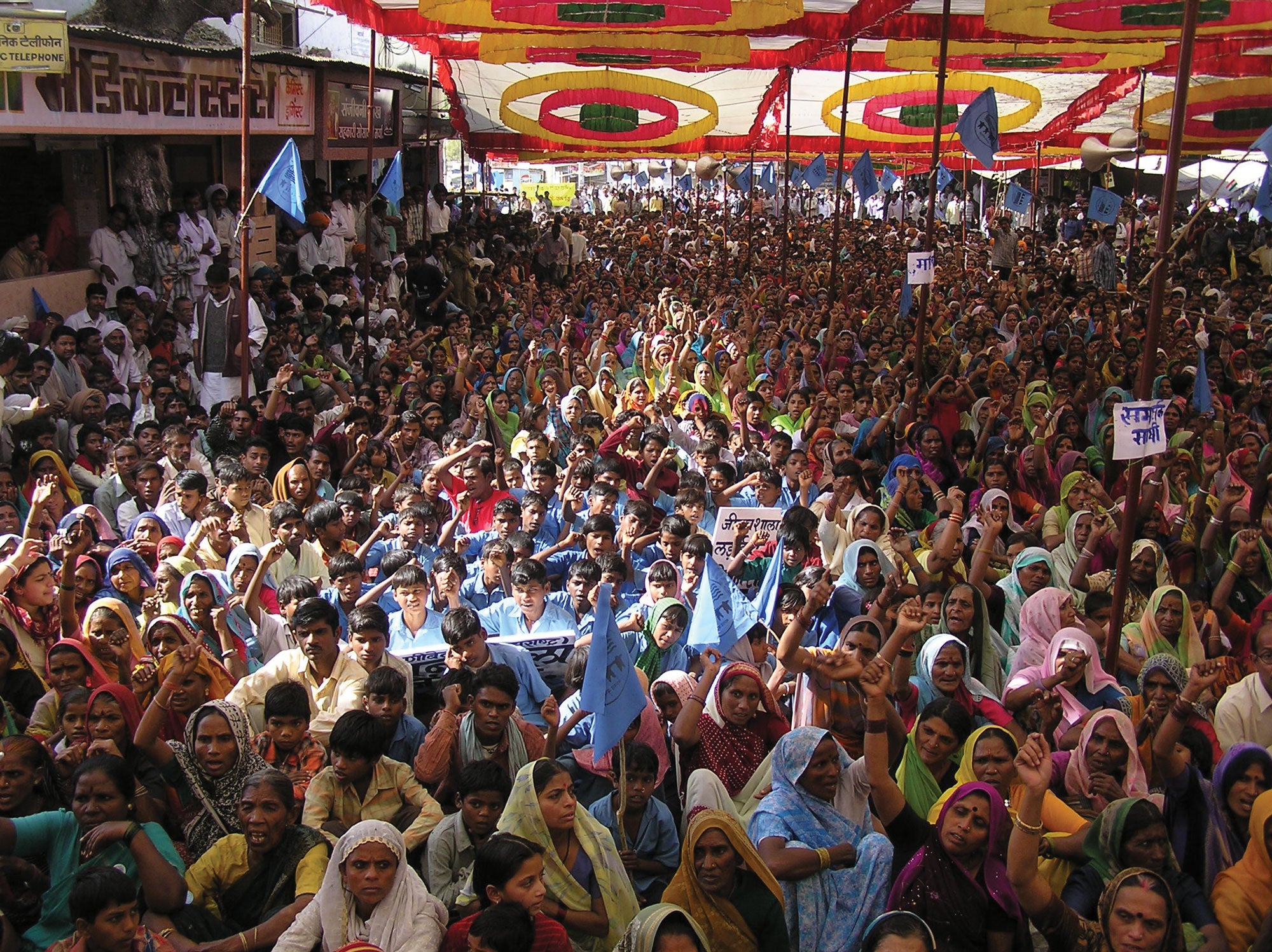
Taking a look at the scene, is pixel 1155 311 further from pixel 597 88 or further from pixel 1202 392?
pixel 597 88

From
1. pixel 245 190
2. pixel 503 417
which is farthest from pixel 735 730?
pixel 503 417

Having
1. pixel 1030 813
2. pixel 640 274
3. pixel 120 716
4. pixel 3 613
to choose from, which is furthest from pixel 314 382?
pixel 640 274

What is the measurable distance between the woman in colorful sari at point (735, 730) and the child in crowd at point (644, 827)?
24 centimetres

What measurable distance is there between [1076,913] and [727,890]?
97 centimetres

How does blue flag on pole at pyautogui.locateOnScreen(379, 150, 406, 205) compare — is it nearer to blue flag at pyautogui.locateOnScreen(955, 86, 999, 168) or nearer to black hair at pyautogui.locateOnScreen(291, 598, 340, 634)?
blue flag at pyautogui.locateOnScreen(955, 86, 999, 168)

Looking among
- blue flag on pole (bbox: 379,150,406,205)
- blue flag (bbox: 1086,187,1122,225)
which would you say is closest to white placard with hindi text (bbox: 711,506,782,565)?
blue flag on pole (bbox: 379,150,406,205)

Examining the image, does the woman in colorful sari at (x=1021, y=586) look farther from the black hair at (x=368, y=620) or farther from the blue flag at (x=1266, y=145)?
the black hair at (x=368, y=620)

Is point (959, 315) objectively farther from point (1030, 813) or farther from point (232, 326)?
point (1030, 813)

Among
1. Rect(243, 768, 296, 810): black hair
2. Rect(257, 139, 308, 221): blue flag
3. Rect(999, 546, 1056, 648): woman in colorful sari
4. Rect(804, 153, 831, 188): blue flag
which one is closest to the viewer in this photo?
Rect(243, 768, 296, 810): black hair

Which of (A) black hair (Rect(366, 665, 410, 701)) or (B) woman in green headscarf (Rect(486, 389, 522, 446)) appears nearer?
(A) black hair (Rect(366, 665, 410, 701))

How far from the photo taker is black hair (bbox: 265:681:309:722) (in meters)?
4.03

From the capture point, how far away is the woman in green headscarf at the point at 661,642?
16.5 feet

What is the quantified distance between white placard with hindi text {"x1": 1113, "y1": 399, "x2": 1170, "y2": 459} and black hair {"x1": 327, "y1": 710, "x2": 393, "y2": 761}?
285 centimetres

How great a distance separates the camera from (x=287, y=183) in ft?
27.1
